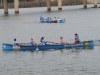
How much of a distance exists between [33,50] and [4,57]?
4501 mm

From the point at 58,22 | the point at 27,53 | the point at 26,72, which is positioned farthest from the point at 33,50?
the point at 58,22

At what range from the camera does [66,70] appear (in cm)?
4009

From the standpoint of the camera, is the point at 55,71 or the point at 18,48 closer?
the point at 55,71

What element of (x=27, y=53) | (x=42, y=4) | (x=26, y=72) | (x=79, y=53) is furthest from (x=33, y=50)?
(x=42, y=4)

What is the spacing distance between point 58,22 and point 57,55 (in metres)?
48.0

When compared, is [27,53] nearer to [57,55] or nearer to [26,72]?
[57,55]

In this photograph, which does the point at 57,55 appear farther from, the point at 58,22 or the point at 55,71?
the point at 58,22

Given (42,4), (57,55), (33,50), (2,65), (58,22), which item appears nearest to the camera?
(2,65)

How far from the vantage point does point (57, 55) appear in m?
48.2

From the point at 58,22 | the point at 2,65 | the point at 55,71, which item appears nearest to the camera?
the point at 55,71

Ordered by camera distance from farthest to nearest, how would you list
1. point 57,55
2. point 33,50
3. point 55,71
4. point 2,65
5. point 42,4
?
point 42,4 < point 33,50 < point 57,55 < point 2,65 < point 55,71

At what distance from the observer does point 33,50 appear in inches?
2029

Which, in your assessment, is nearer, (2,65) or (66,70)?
(66,70)

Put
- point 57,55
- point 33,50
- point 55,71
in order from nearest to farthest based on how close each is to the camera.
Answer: point 55,71, point 57,55, point 33,50
